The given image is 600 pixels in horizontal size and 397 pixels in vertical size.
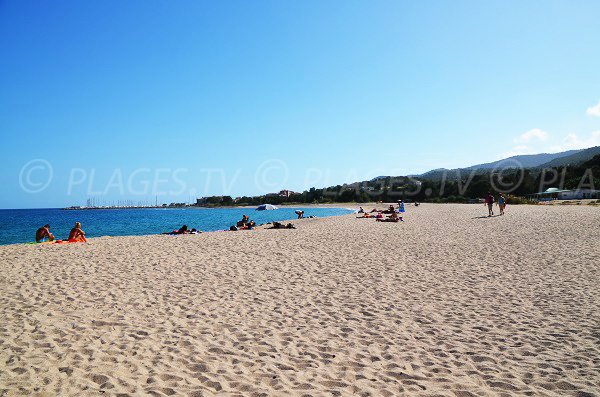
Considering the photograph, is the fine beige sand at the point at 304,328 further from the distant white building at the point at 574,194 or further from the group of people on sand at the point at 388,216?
the distant white building at the point at 574,194

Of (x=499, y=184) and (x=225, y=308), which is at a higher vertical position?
(x=499, y=184)

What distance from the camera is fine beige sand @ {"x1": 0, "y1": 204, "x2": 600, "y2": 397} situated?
12.5ft

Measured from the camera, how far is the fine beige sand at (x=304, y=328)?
380cm

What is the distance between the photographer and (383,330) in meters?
5.29

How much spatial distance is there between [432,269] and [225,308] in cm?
607

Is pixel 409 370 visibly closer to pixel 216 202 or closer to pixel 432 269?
pixel 432 269

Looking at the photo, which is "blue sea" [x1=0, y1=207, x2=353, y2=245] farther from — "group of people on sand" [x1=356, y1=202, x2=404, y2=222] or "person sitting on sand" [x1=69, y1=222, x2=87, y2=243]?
"group of people on sand" [x1=356, y1=202, x2=404, y2=222]

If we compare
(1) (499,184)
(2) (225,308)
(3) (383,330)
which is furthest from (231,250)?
(1) (499,184)

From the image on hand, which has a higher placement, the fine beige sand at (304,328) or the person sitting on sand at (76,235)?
the person sitting on sand at (76,235)

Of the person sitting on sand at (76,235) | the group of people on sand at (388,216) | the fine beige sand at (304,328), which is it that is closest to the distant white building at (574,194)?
the group of people on sand at (388,216)

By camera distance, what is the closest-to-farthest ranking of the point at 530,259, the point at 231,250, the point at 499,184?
the point at 530,259 < the point at 231,250 < the point at 499,184

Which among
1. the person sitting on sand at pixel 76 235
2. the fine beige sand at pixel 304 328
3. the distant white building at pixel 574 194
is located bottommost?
the fine beige sand at pixel 304 328

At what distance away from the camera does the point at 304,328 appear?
541 centimetres

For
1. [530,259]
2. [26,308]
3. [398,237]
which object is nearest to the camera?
[26,308]
